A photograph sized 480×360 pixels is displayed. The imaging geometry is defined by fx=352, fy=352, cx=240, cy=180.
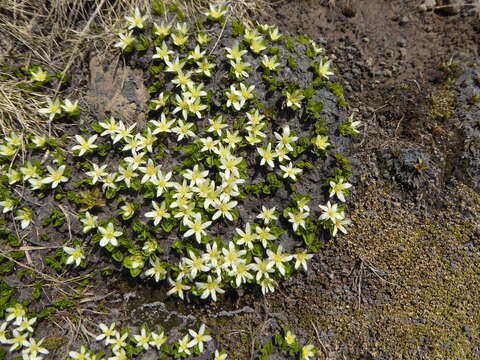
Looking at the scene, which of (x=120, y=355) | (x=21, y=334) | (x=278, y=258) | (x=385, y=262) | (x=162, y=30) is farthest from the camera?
(x=162, y=30)

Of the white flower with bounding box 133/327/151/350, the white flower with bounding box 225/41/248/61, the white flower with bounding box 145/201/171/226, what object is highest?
the white flower with bounding box 225/41/248/61

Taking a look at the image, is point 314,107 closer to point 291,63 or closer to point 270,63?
point 291,63

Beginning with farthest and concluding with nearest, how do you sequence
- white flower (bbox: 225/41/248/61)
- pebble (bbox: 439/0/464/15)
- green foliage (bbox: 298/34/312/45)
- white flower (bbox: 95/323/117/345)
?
pebble (bbox: 439/0/464/15) → green foliage (bbox: 298/34/312/45) → white flower (bbox: 225/41/248/61) → white flower (bbox: 95/323/117/345)

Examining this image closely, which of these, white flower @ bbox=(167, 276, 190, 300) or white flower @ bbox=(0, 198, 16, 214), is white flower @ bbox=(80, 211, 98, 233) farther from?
white flower @ bbox=(167, 276, 190, 300)

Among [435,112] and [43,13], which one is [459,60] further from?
[43,13]

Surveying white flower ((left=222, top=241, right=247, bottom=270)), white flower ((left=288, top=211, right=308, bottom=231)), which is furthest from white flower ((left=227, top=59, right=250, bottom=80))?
white flower ((left=222, top=241, right=247, bottom=270))

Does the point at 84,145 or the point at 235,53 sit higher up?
the point at 235,53

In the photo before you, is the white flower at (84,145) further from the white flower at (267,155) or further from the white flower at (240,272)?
the white flower at (240,272)

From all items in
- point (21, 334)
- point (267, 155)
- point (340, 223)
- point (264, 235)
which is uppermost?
point (267, 155)

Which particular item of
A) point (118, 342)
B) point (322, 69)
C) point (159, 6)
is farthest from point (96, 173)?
point (322, 69)

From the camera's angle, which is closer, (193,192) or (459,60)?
(193,192)

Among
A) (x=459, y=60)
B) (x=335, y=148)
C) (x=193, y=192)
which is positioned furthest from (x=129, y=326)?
(x=459, y=60)
